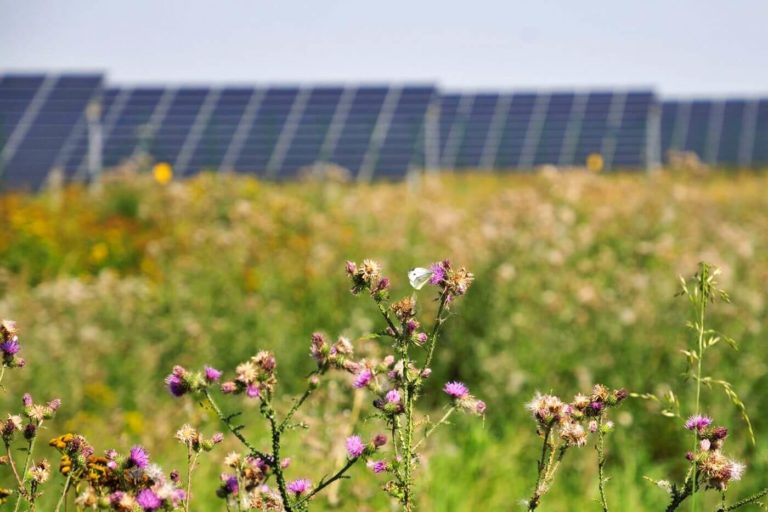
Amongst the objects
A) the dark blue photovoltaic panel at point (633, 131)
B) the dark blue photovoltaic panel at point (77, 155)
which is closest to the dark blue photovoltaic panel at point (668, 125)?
the dark blue photovoltaic panel at point (633, 131)

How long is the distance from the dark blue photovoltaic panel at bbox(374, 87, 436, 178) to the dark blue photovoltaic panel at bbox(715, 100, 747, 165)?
24.8 feet

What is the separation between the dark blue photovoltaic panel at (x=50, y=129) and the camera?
14.9 metres

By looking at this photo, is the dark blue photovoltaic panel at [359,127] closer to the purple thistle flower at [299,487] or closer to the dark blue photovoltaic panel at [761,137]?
the dark blue photovoltaic panel at [761,137]

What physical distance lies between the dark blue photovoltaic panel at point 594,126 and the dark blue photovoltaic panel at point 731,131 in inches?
117

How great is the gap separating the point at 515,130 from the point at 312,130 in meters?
4.97

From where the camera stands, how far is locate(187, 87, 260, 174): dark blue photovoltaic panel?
16.4 metres

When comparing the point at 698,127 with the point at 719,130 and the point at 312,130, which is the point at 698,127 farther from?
the point at 312,130

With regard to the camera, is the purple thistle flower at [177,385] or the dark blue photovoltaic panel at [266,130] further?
the dark blue photovoltaic panel at [266,130]

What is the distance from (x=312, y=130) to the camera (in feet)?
57.3

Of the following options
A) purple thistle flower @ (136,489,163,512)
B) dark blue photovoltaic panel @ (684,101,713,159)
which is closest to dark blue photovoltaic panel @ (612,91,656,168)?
dark blue photovoltaic panel @ (684,101,713,159)

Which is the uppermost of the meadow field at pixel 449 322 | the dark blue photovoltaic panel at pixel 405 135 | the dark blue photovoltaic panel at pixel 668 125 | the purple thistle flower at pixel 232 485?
the purple thistle flower at pixel 232 485

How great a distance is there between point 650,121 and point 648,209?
40.5 ft

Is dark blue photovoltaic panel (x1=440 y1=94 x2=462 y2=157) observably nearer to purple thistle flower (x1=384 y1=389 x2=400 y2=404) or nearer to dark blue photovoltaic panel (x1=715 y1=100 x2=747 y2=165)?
dark blue photovoltaic panel (x1=715 y1=100 x2=747 y2=165)

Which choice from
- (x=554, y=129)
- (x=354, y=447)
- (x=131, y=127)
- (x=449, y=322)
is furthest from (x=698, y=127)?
(x=354, y=447)
